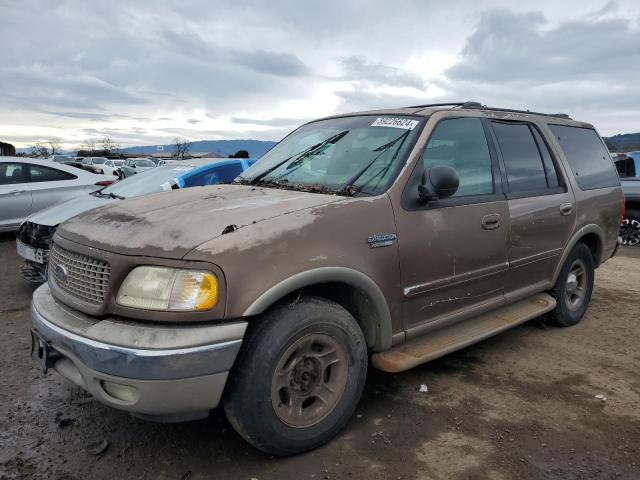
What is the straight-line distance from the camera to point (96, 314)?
97.4 inches

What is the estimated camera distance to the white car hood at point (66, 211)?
5.60 meters

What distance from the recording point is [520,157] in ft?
13.4

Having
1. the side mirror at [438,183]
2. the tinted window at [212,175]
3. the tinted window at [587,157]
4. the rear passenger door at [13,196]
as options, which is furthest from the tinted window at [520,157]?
the rear passenger door at [13,196]

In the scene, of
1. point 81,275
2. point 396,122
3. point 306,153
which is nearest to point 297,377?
point 81,275

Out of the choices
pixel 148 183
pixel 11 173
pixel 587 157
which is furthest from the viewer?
pixel 11 173

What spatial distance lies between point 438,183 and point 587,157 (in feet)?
8.78

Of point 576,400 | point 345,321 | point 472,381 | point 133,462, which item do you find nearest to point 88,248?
point 133,462

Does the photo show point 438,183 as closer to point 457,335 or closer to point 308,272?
point 308,272

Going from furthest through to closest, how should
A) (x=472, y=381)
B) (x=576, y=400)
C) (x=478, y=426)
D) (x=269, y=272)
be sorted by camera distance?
(x=472, y=381), (x=576, y=400), (x=478, y=426), (x=269, y=272)

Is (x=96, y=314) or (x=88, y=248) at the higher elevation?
(x=88, y=248)

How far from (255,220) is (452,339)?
66.3 inches

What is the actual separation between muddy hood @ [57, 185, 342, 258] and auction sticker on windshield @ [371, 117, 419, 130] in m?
0.85

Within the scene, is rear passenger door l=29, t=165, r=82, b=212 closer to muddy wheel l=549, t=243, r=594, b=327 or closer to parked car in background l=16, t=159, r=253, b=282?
parked car in background l=16, t=159, r=253, b=282

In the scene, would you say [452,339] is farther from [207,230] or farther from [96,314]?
[96,314]
